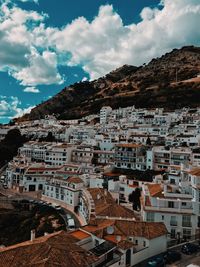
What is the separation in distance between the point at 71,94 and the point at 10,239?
141755 mm

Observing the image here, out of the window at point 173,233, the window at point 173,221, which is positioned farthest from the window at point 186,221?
the window at point 173,233

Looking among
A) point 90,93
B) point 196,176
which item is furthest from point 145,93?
point 196,176

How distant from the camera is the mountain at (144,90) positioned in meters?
120

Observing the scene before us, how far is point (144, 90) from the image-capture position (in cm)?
13738

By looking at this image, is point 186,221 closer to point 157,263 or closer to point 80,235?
point 157,263

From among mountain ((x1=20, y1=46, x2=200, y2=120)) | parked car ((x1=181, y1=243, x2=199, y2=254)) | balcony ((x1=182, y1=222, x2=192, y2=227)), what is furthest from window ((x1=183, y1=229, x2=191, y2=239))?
mountain ((x1=20, y1=46, x2=200, y2=120))

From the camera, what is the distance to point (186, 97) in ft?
378

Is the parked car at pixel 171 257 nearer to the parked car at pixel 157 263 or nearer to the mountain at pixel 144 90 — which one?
the parked car at pixel 157 263

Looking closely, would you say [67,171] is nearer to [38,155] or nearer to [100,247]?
[38,155]

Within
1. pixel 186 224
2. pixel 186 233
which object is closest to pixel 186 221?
pixel 186 224

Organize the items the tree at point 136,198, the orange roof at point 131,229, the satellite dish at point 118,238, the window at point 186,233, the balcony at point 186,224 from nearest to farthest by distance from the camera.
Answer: the satellite dish at point 118,238
the orange roof at point 131,229
the window at point 186,233
the balcony at point 186,224
the tree at point 136,198

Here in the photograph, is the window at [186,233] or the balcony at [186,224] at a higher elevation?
the balcony at [186,224]

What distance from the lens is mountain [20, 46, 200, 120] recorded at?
120 metres

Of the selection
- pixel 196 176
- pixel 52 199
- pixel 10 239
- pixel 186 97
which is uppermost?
pixel 186 97
